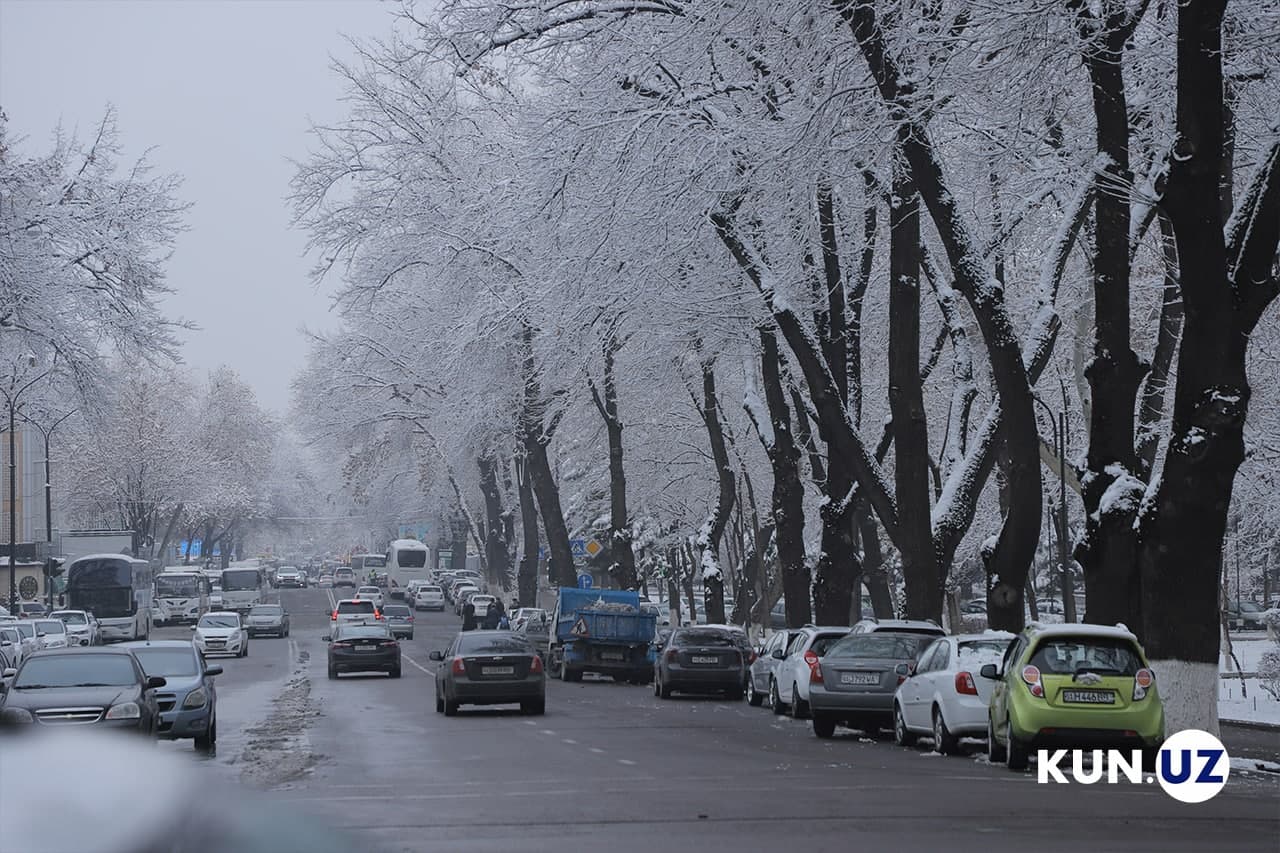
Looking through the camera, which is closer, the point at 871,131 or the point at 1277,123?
the point at 1277,123

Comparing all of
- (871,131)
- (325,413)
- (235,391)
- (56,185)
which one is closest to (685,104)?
(871,131)

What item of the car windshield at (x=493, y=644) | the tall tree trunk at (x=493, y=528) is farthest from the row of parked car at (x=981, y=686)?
the tall tree trunk at (x=493, y=528)

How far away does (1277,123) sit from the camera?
1997 centimetres

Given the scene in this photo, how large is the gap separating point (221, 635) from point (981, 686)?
39.3 meters

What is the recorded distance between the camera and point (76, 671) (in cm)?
2042

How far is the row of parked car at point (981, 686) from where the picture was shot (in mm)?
18031

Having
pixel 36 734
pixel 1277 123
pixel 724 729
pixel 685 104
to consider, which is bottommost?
pixel 724 729

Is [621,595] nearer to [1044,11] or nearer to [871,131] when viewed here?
[871,131]

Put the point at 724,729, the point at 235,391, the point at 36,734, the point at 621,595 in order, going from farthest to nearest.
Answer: the point at 235,391 → the point at 621,595 → the point at 724,729 → the point at 36,734

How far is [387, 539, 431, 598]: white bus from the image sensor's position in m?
115

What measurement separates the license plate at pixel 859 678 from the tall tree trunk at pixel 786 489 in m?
12.2

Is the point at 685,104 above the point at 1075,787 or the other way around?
above

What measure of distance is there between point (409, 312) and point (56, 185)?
72.6ft

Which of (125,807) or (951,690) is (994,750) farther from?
(125,807)
